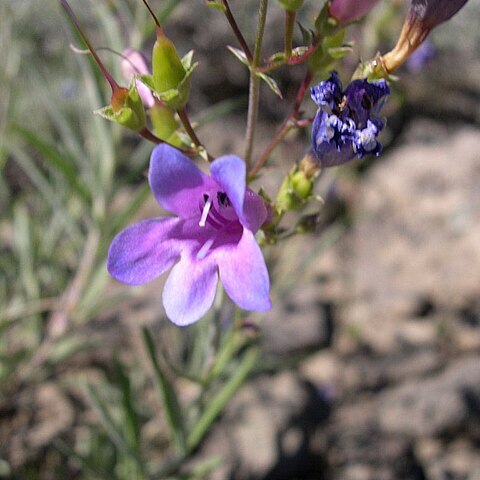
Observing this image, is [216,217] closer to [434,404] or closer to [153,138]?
[153,138]

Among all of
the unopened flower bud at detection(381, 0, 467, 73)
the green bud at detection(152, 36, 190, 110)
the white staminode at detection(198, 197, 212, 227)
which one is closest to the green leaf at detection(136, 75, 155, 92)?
the green bud at detection(152, 36, 190, 110)

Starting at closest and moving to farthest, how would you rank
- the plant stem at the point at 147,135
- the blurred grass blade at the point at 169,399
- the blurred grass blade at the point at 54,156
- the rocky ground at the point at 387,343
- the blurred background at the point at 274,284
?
1. the plant stem at the point at 147,135
2. the blurred grass blade at the point at 169,399
3. the blurred grass blade at the point at 54,156
4. the blurred background at the point at 274,284
5. the rocky ground at the point at 387,343

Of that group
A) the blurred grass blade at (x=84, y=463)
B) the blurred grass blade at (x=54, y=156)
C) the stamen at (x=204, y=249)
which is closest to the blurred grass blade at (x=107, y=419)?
the blurred grass blade at (x=84, y=463)

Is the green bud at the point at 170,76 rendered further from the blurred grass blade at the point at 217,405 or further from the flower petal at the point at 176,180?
the blurred grass blade at the point at 217,405

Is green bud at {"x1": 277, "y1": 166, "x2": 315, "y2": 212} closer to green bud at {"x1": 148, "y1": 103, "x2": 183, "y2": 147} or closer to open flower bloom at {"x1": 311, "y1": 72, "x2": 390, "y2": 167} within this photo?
open flower bloom at {"x1": 311, "y1": 72, "x2": 390, "y2": 167}

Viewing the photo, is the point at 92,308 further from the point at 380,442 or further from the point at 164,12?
the point at 380,442

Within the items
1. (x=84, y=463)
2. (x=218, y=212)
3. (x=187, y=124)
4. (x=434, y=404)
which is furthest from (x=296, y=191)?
(x=434, y=404)

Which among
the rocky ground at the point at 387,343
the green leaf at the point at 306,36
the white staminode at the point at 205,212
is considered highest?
the green leaf at the point at 306,36

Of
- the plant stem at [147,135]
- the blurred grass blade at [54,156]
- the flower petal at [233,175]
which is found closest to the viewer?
the flower petal at [233,175]
